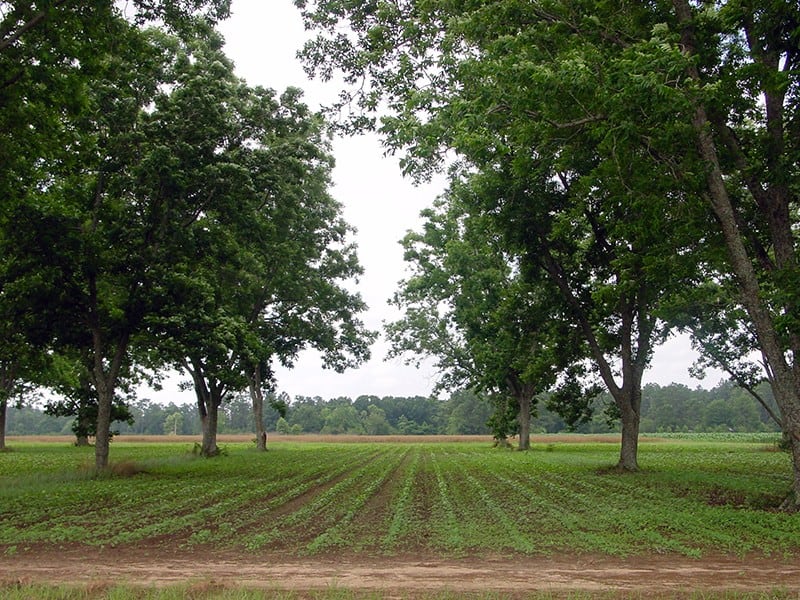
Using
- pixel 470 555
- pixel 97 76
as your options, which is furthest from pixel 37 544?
pixel 97 76

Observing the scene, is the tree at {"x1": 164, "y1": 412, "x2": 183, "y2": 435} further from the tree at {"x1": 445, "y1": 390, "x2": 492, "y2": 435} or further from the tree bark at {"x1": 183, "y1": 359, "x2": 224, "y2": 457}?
the tree bark at {"x1": 183, "y1": 359, "x2": 224, "y2": 457}

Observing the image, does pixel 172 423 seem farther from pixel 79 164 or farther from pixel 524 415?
pixel 79 164

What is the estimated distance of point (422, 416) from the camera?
493 ft

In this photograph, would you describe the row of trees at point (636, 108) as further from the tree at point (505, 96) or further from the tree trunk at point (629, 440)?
the tree trunk at point (629, 440)

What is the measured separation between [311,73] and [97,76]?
4606mm

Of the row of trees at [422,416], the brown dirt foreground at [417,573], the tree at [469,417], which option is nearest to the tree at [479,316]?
the brown dirt foreground at [417,573]

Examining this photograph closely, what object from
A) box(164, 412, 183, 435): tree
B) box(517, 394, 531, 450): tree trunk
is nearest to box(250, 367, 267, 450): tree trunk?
box(517, 394, 531, 450): tree trunk

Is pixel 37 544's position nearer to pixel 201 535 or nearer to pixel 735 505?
pixel 201 535

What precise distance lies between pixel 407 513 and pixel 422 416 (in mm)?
139471

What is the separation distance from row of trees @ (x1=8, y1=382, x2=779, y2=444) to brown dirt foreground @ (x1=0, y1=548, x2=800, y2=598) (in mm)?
93172

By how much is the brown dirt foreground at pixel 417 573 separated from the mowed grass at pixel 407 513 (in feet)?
1.81

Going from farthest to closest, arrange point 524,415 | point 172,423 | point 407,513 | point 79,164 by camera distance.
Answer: point 172,423
point 524,415
point 79,164
point 407,513

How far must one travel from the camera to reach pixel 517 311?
80.6ft

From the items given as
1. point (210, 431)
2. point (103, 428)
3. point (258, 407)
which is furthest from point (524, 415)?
point (103, 428)
